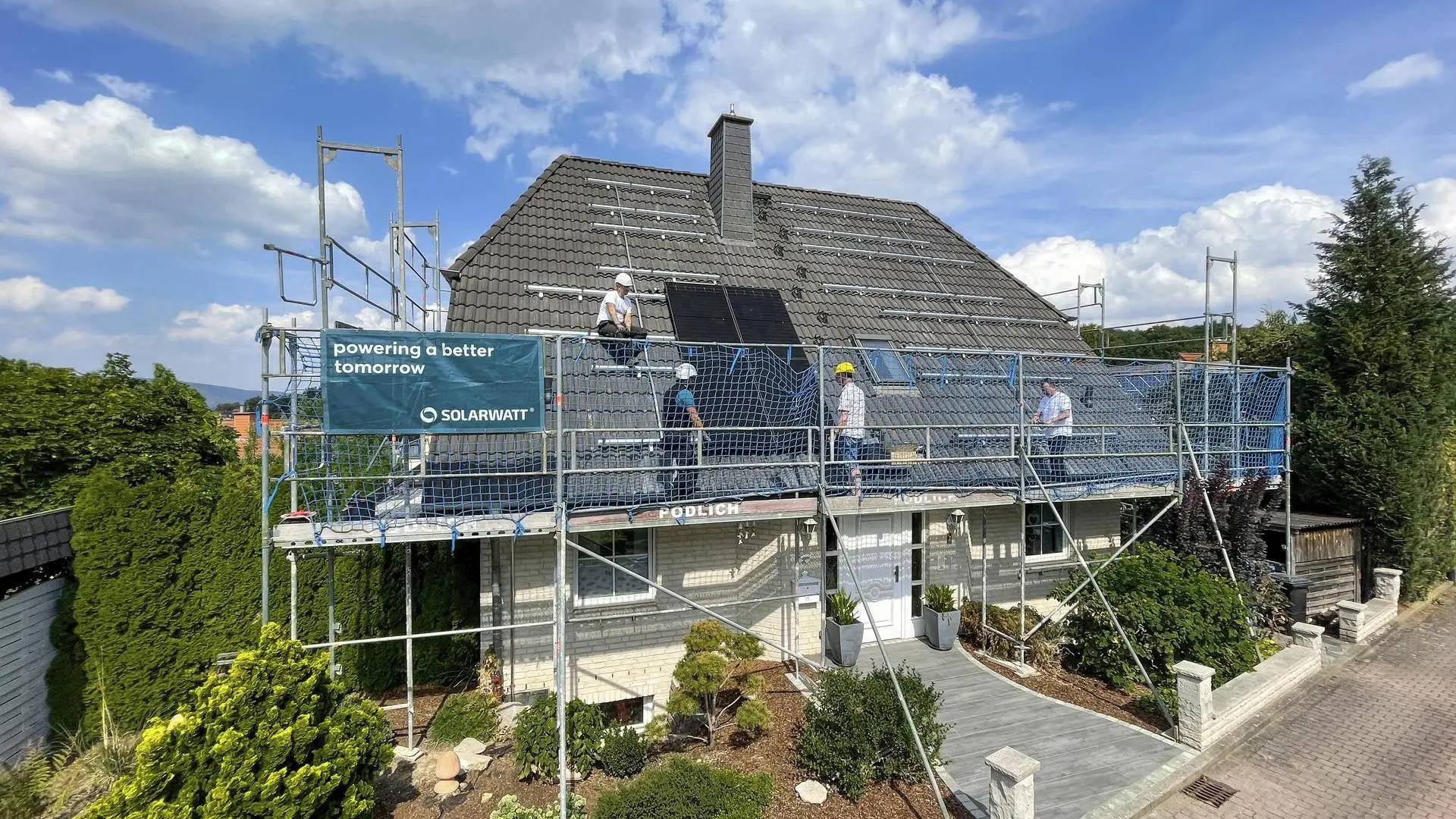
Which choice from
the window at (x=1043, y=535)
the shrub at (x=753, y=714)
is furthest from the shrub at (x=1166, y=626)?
the shrub at (x=753, y=714)

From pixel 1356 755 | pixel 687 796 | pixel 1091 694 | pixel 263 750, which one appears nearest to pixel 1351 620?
pixel 1356 755

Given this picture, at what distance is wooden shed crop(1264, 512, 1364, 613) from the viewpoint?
1086 cm

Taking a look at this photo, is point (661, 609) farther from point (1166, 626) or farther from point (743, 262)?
point (1166, 626)

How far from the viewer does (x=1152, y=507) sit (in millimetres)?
11047

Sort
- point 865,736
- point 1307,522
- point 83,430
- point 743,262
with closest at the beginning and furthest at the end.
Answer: point 865,736 → point 83,430 → point 743,262 → point 1307,522

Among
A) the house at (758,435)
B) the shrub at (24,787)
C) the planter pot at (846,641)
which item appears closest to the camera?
the shrub at (24,787)

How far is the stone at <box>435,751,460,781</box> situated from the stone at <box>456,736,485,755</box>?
34 cm

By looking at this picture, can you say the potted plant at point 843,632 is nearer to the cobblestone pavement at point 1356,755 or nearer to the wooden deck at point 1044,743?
the wooden deck at point 1044,743

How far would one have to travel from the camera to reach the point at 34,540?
632 cm

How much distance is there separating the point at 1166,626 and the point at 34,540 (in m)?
13.1

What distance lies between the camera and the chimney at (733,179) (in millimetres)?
11555

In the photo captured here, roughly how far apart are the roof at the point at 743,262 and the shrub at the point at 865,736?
5274mm

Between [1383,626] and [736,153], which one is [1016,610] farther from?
[736,153]

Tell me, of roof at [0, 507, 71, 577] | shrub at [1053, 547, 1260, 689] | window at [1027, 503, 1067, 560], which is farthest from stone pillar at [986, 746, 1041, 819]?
roof at [0, 507, 71, 577]
